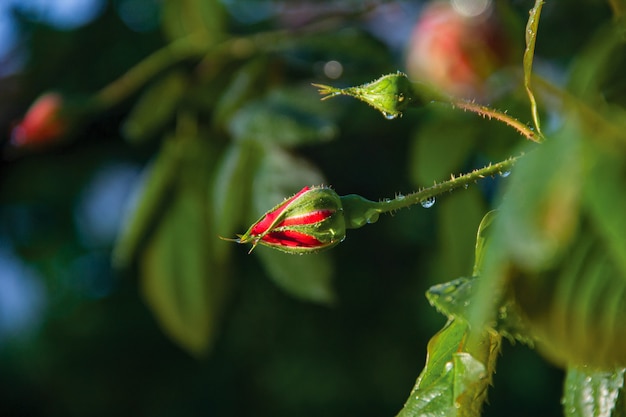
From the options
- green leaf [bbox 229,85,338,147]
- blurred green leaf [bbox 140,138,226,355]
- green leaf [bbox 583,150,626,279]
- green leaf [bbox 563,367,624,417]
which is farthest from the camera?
blurred green leaf [bbox 140,138,226,355]

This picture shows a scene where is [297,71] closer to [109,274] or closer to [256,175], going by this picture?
[256,175]

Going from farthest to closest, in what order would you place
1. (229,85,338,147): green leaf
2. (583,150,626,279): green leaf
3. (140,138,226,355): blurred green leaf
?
(140,138,226,355): blurred green leaf
(229,85,338,147): green leaf
(583,150,626,279): green leaf

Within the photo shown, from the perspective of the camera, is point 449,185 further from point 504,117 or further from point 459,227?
point 459,227

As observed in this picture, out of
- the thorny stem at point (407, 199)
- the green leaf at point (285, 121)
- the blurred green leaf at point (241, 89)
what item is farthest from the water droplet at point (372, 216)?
the blurred green leaf at point (241, 89)

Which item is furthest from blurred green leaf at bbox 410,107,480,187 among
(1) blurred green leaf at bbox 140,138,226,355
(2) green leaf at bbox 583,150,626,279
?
(2) green leaf at bbox 583,150,626,279

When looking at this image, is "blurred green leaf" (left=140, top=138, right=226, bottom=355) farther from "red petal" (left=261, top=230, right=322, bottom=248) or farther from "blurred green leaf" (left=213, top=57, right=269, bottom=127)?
"red petal" (left=261, top=230, right=322, bottom=248)

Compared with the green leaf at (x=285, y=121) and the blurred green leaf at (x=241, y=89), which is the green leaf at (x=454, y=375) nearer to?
the green leaf at (x=285, y=121)

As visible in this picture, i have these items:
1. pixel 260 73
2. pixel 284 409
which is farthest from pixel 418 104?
pixel 284 409
